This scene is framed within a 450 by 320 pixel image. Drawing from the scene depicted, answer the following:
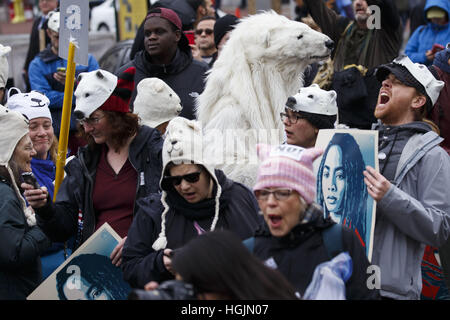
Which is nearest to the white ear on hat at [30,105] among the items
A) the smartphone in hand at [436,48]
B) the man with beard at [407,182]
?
the man with beard at [407,182]

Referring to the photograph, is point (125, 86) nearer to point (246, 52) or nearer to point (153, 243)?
point (246, 52)

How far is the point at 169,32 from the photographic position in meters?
7.03

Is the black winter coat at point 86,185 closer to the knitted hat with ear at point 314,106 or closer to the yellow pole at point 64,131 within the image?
the yellow pole at point 64,131

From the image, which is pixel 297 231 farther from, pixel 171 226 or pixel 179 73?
pixel 179 73

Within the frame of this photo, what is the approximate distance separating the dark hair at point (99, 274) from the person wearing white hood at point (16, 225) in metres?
0.22

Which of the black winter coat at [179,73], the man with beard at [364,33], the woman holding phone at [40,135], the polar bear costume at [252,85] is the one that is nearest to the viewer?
the polar bear costume at [252,85]

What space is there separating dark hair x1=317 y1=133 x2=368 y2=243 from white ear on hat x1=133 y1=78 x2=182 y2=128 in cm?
177

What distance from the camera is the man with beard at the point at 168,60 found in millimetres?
6859

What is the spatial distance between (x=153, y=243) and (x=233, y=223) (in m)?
0.42

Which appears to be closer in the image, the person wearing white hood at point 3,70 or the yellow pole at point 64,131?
the yellow pole at point 64,131

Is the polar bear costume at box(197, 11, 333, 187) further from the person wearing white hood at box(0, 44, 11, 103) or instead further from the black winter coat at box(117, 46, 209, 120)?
the person wearing white hood at box(0, 44, 11, 103)

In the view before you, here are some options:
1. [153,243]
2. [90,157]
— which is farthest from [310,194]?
[90,157]

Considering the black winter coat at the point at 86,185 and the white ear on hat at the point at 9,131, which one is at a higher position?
the white ear on hat at the point at 9,131

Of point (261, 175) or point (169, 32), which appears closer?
point (261, 175)
